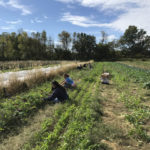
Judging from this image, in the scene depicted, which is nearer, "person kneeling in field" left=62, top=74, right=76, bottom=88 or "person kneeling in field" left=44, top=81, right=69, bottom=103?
"person kneeling in field" left=44, top=81, right=69, bottom=103

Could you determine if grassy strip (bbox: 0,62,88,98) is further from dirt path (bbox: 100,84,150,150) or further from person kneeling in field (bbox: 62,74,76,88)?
dirt path (bbox: 100,84,150,150)

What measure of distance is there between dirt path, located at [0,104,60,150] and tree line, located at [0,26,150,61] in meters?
45.3

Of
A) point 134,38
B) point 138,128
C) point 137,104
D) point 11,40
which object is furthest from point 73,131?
point 134,38

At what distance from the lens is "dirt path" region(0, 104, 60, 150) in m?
3.14

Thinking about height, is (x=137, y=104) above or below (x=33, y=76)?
below

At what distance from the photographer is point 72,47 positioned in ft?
202

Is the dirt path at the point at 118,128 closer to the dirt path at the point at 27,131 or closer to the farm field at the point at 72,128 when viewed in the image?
the farm field at the point at 72,128

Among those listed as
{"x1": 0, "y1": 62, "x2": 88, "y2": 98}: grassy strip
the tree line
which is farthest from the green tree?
{"x1": 0, "y1": 62, "x2": 88, "y2": 98}: grassy strip

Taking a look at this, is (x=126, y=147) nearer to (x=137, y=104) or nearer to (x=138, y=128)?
(x=138, y=128)

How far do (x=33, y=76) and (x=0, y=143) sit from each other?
5869 mm

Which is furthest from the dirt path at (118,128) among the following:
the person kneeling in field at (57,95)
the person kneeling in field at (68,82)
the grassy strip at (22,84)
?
the grassy strip at (22,84)

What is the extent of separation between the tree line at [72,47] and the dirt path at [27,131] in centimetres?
4529

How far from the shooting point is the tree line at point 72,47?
156 feet

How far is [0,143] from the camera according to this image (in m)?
3.29
